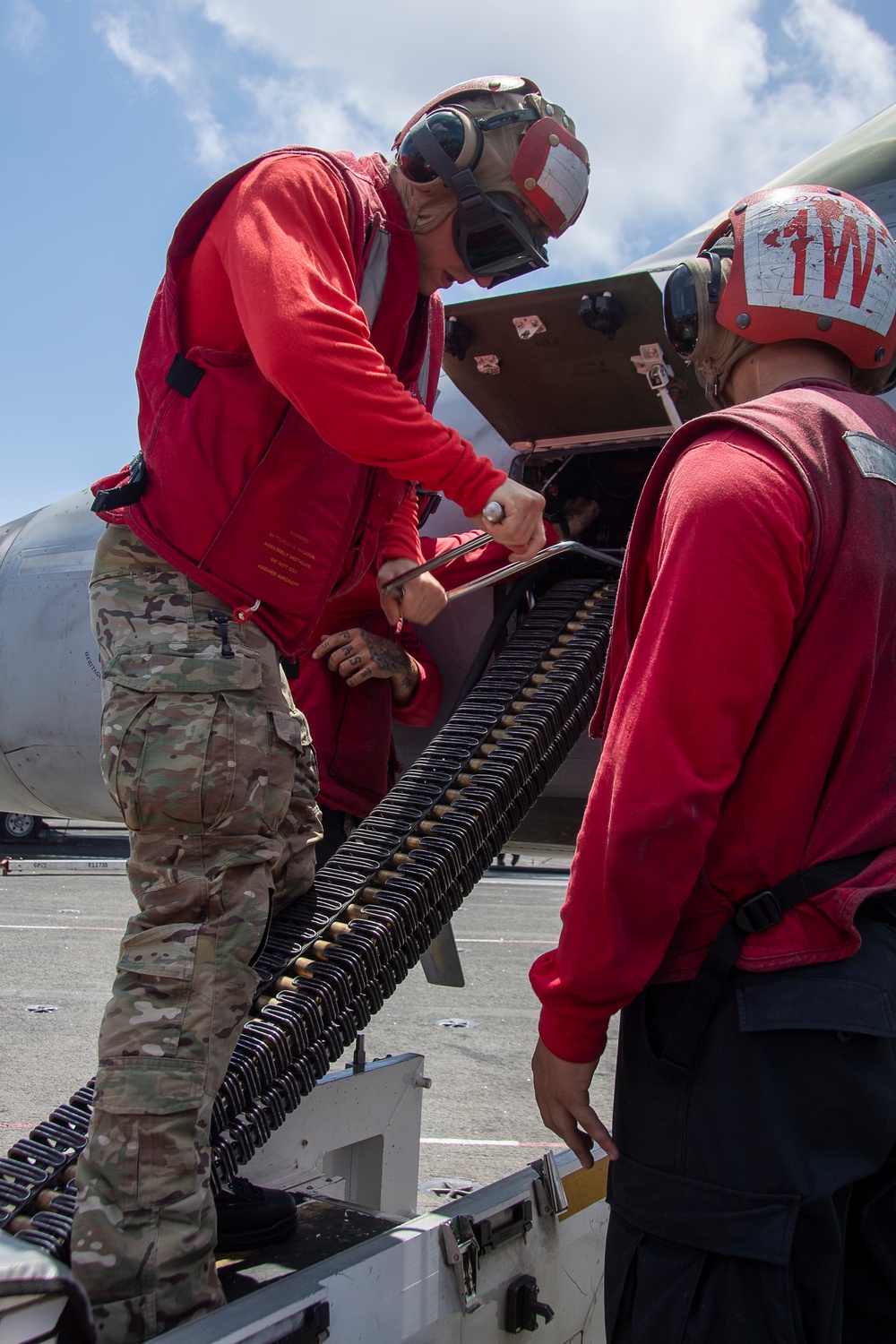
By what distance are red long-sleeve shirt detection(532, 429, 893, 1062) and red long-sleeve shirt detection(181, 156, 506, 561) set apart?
27.0 inches

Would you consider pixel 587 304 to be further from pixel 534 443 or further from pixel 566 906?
pixel 566 906

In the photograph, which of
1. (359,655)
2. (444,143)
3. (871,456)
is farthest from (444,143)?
(871,456)

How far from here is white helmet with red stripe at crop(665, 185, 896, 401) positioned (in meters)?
1.64

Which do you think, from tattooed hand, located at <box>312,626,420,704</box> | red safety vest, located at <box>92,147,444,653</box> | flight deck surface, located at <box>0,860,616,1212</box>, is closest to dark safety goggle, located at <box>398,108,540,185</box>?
red safety vest, located at <box>92,147,444,653</box>

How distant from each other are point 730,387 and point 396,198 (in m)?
1.01

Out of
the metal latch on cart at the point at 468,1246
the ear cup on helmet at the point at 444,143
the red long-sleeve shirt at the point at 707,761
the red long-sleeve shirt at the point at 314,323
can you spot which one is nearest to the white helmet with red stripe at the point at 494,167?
the ear cup on helmet at the point at 444,143

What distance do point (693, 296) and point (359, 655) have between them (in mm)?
1380

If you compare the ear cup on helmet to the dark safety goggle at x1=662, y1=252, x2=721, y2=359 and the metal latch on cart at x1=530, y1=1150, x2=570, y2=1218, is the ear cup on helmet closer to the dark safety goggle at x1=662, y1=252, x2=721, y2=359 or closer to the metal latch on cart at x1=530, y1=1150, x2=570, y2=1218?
the dark safety goggle at x1=662, y1=252, x2=721, y2=359

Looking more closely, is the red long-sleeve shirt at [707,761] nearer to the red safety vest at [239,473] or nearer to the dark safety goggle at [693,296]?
the dark safety goggle at [693,296]

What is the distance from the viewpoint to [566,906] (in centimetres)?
141

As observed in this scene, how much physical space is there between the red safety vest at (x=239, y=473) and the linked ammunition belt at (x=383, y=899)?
0.57 metres

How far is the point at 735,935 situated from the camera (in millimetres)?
1382

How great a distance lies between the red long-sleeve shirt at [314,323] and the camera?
193 cm

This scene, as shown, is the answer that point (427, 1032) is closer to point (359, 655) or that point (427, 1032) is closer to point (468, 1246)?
point (359, 655)
